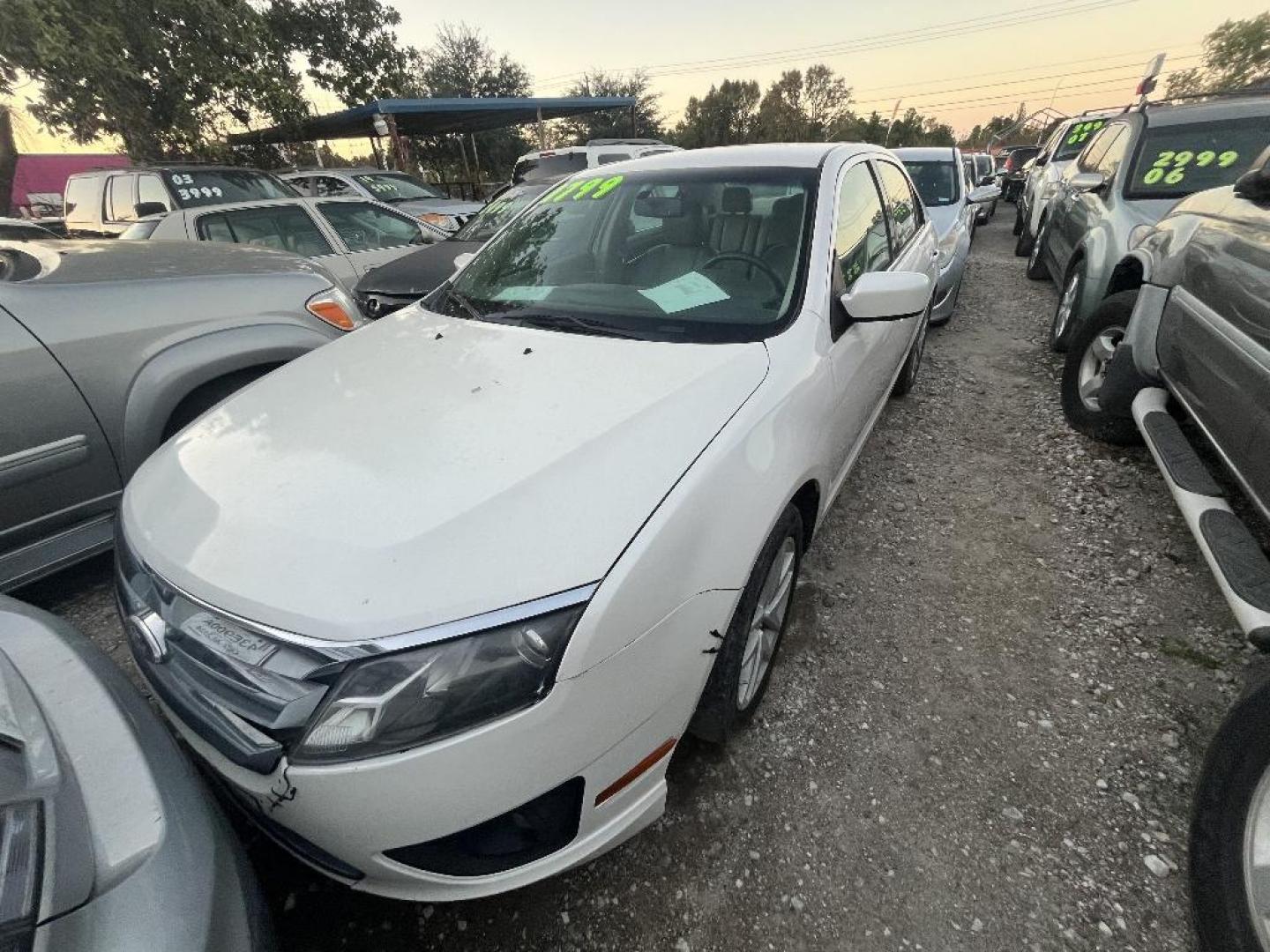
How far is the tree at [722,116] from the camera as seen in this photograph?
43.5 meters

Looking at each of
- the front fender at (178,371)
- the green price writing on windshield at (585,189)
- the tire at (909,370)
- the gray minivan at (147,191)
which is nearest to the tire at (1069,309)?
the tire at (909,370)

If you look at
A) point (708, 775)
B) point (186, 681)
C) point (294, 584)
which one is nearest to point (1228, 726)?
point (708, 775)

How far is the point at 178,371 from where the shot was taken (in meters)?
2.38

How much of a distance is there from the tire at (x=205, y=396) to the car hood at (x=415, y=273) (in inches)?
65.1

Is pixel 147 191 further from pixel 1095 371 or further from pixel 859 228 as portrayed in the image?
Result: pixel 1095 371

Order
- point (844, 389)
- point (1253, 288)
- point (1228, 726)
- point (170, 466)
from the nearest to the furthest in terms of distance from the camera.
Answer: point (1228, 726) < point (170, 466) < point (1253, 288) < point (844, 389)

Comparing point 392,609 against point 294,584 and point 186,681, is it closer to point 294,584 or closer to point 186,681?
point 294,584

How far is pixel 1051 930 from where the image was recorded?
1419 mm

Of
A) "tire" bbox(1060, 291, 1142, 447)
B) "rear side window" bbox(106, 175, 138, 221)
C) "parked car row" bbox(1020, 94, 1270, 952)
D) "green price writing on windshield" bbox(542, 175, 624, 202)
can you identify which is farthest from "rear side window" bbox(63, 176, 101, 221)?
"parked car row" bbox(1020, 94, 1270, 952)

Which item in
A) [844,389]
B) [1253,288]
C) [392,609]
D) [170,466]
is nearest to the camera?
[392,609]

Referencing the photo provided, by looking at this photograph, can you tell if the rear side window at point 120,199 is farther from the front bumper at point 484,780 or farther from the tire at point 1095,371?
the tire at point 1095,371

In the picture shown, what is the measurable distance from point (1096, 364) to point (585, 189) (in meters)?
3.13

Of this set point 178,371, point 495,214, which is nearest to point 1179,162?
point 495,214

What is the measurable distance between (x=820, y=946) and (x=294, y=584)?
145 cm
